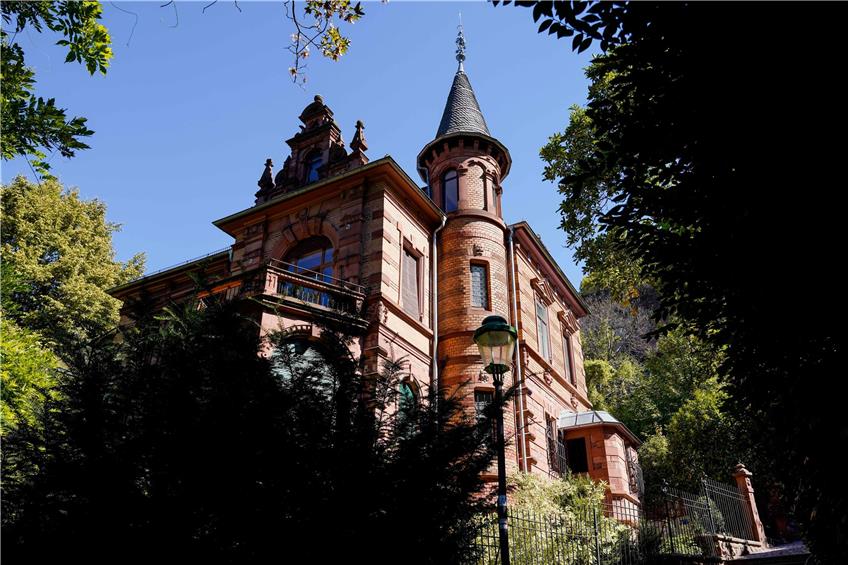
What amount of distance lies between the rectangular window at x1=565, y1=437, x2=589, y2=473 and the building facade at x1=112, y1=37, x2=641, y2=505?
0.04 m

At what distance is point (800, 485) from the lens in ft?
17.6

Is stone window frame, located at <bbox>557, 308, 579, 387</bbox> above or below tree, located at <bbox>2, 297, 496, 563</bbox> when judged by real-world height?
above

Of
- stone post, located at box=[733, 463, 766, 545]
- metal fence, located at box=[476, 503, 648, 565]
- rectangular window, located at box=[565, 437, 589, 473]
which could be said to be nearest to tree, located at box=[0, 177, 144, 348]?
rectangular window, located at box=[565, 437, 589, 473]

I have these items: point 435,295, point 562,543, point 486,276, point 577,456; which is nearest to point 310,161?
point 435,295

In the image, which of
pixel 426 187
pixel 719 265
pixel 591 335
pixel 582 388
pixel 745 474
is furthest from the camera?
pixel 591 335

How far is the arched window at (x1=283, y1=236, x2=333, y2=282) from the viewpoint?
18.2 metres

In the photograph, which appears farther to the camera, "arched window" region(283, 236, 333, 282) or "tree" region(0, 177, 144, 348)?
"tree" region(0, 177, 144, 348)

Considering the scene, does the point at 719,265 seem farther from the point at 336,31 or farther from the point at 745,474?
the point at 745,474

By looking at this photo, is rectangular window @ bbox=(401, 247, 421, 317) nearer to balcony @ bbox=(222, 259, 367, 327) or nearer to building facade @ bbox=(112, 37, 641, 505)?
building facade @ bbox=(112, 37, 641, 505)

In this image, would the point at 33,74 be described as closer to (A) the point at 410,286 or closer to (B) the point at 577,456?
(A) the point at 410,286

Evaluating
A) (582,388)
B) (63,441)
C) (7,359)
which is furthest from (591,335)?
(63,441)

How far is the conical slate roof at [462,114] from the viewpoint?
902 inches

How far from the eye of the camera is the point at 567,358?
25391 millimetres

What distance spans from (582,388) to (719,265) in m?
21.4
